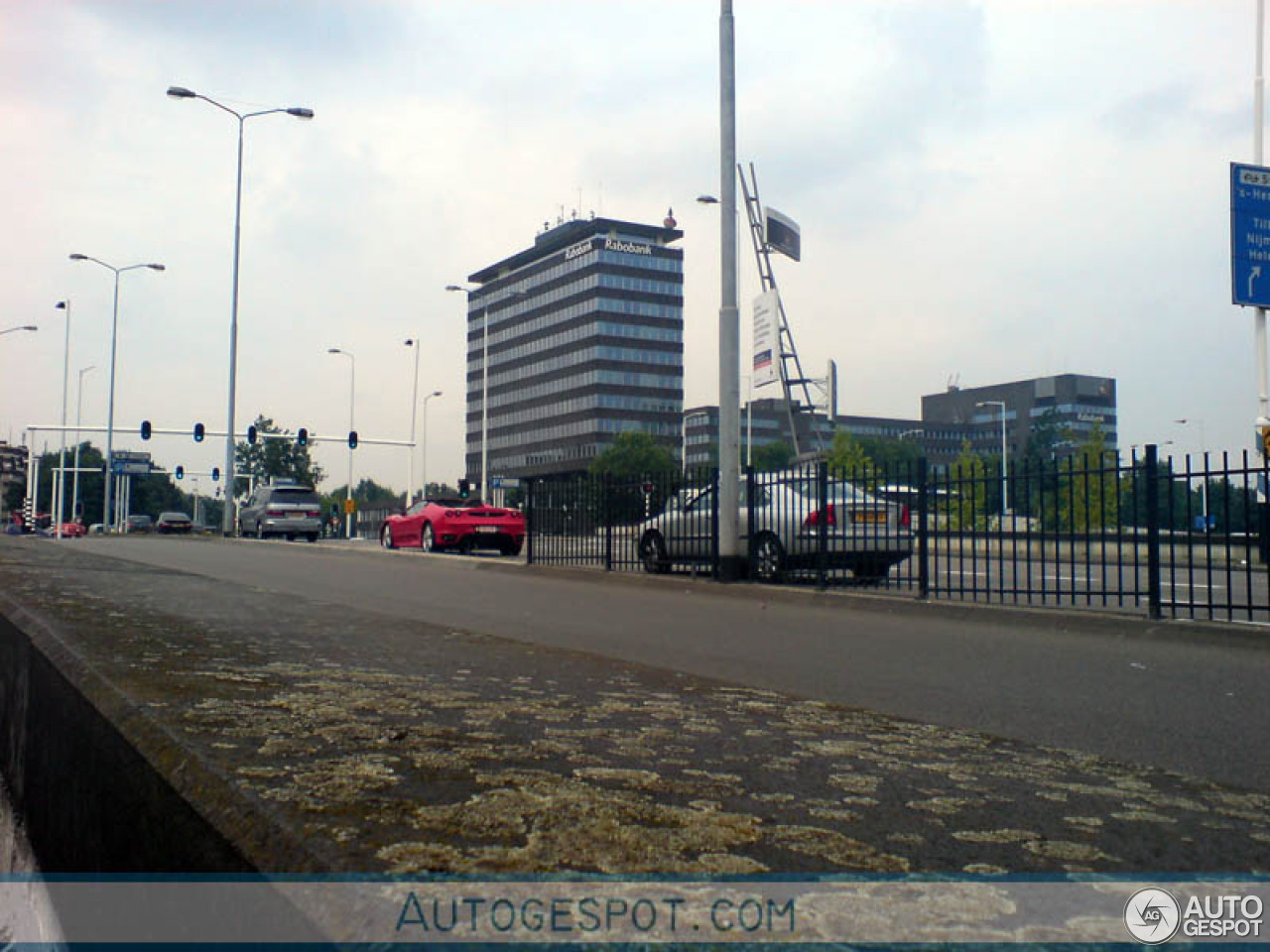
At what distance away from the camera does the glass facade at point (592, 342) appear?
11950 centimetres

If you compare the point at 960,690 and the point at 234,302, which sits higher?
the point at 234,302

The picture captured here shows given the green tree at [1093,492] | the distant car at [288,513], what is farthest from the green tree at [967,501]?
the distant car at [288,513]

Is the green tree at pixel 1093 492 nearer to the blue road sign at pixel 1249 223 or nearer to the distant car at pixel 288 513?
the blue road sign at pixel 1249 223

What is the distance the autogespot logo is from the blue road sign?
63.8ft

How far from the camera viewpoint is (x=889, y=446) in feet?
410

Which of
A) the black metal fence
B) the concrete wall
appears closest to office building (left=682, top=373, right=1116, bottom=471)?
the black metal fence

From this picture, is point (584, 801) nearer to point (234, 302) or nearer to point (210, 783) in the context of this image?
point (210, 783)

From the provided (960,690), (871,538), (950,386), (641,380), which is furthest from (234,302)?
(950,386)

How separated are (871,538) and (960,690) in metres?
7.53

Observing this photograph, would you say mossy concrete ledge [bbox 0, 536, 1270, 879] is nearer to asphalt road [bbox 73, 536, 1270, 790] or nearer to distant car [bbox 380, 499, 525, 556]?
asphalt road [bbox 73, 536, 1270, 790]

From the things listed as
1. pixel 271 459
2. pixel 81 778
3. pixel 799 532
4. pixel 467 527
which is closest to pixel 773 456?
pixel 271 459

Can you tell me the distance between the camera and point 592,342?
11950 cm

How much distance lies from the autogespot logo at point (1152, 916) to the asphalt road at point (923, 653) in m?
3.09

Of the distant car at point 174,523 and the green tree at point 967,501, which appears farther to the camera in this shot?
the distant car at point 174,523
